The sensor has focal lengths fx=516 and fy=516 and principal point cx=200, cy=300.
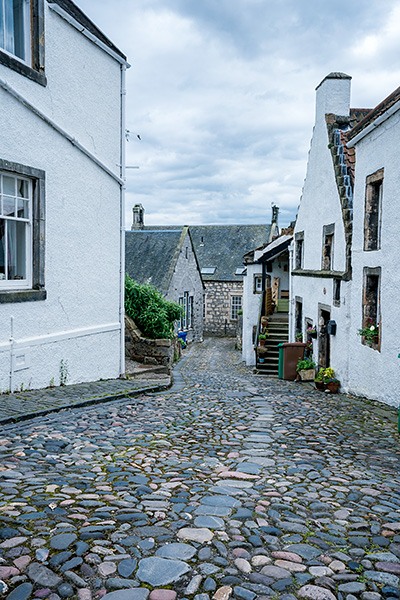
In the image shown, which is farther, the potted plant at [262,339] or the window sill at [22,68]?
the potted plant at [262,339]

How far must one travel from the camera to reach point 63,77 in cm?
944

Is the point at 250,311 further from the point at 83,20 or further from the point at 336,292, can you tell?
the point at 83,20

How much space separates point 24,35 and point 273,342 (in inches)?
631

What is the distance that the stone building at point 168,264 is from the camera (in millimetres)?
27656

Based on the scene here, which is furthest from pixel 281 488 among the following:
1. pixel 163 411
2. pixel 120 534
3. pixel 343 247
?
pixel 343 247

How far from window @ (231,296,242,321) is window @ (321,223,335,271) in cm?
2668

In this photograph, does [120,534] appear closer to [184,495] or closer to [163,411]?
[184,495]

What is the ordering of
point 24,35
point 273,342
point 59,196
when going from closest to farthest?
point 24,35
point 59,196
point 273,342

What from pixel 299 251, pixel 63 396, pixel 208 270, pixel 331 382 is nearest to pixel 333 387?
pixel 331 382

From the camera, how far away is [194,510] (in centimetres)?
417

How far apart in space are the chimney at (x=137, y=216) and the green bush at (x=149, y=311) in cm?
2899

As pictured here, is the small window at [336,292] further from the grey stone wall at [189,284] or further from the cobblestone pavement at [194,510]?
the grey stone wall at [189,284]

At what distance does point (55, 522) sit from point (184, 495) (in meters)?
1.22

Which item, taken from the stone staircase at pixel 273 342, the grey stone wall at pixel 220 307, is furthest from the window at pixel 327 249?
the grey stone wall at pixel 220 307
